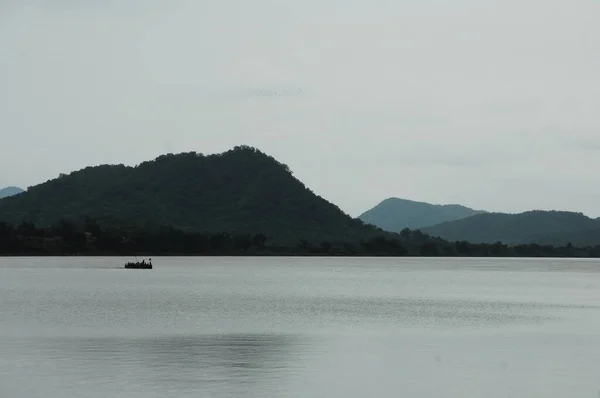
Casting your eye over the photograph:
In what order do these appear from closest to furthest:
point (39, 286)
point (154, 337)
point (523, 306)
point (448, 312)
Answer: point (154, 337)
point (448, 312)
point (523, 306)
point (39, 286)

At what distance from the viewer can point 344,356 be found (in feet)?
184

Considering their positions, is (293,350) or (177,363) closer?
(177,363)

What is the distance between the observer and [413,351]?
5994 centimetres

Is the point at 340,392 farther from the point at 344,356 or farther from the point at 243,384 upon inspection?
the point at 344,356

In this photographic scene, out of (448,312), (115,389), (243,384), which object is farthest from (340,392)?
(448,312)

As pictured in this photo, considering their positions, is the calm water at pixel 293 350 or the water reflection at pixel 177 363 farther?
the calm water at pixel 293 350

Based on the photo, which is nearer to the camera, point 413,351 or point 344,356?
point 344,356

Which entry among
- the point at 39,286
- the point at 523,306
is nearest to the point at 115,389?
the point at 523,306

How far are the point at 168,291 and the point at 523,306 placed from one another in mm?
55757

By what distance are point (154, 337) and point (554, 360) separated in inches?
1115

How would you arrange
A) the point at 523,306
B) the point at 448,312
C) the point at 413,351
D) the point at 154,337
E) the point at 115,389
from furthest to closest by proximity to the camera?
the point at 523,306 → the point at 448,312 → the point at 154,337 → the point at 413,351 → the point at 115,389

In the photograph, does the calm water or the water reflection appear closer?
the water reflection

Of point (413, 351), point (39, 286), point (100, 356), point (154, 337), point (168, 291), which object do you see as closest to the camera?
point (100, 356)

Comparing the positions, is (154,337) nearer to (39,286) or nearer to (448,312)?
(448,312)
